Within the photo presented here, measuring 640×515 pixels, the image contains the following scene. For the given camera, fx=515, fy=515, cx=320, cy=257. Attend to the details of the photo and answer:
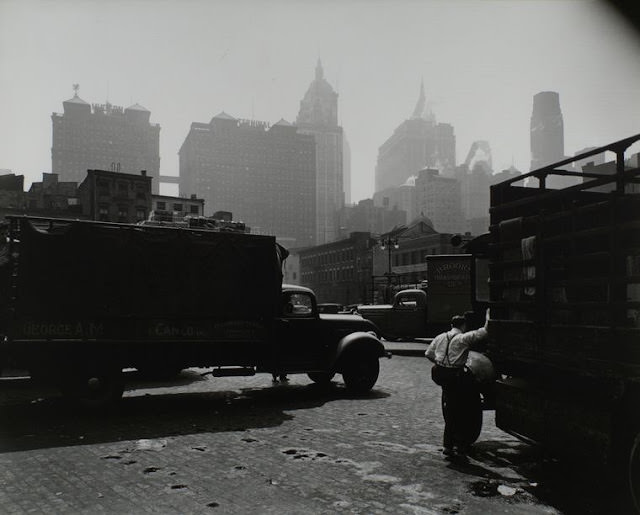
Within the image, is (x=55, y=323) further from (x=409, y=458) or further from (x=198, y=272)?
(x=409, y=458)

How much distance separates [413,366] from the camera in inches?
626

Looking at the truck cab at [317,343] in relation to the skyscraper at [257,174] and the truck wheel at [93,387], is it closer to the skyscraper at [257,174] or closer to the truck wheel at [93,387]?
the truck wheel at [93,387]

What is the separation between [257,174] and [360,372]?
528 ft

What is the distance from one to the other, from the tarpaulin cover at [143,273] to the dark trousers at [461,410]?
4576 mm

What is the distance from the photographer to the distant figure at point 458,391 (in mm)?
6363

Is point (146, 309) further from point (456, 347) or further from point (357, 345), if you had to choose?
point (456, 347)

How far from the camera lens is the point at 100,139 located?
15500cm

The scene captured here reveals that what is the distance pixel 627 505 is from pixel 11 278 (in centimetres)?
880

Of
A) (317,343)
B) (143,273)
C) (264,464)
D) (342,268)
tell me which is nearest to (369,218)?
(342,268)

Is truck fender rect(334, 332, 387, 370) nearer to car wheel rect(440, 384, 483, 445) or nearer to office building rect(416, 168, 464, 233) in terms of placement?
car wheel rect(440, 384, 483, 445)

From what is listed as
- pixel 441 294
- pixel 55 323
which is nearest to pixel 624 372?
pixel 55 323

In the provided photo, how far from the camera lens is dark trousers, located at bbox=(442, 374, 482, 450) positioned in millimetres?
6355

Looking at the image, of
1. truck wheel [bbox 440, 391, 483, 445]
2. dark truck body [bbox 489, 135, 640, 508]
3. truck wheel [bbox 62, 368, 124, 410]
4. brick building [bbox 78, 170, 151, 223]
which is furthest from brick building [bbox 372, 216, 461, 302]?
dark truck body [bbox 489, 135, 640, 508]

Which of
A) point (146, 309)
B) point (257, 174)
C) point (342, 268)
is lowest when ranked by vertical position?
point (146, 309)
